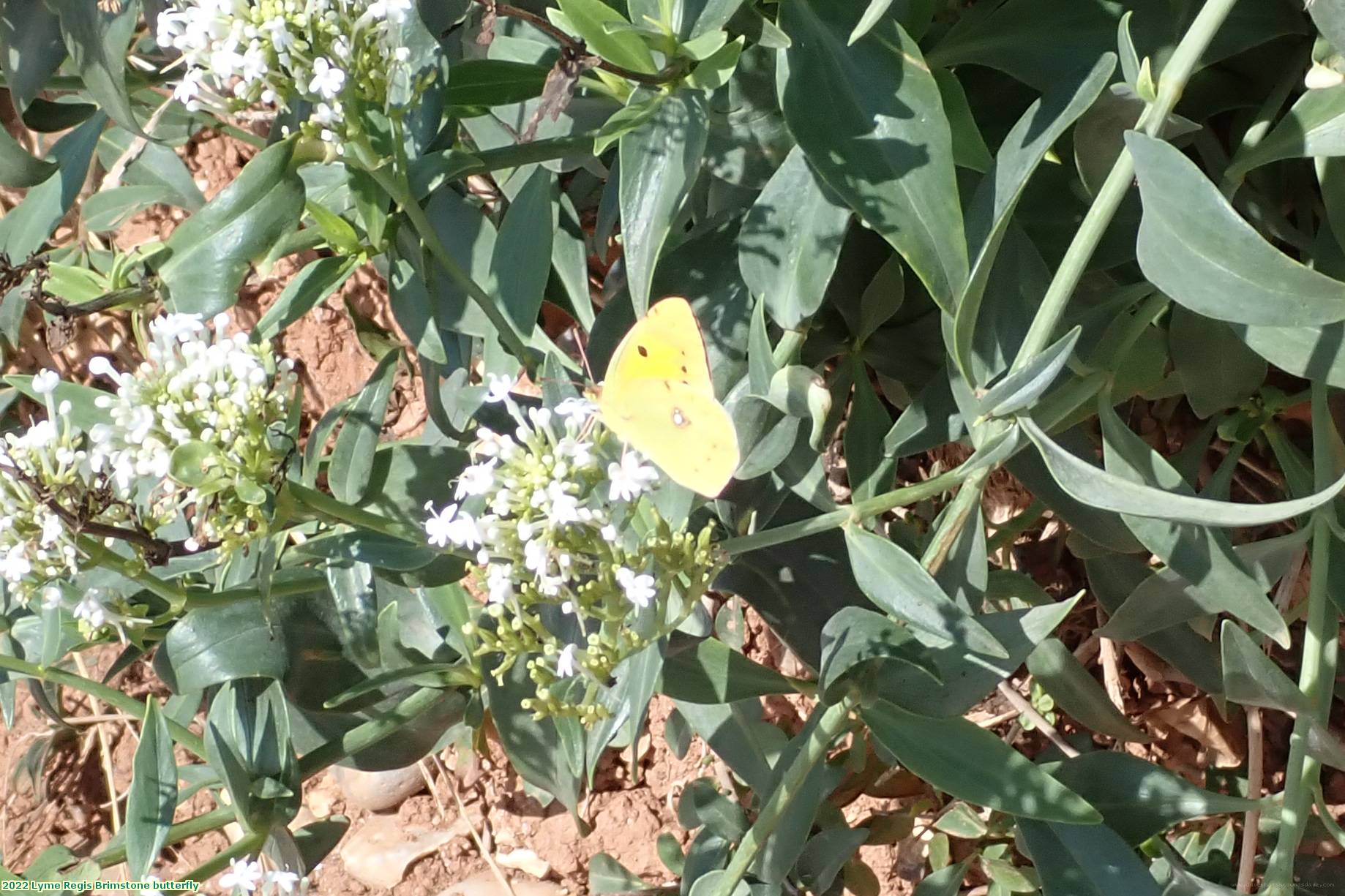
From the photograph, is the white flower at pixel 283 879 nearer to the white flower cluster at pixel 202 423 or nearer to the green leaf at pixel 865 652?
the white flower cluster at pixel 202 423

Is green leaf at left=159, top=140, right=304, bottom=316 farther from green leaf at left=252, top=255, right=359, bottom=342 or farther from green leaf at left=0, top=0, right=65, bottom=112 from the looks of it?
green leaf at left=0, top=0, right=65, bottom=112

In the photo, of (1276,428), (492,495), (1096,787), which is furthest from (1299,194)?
(492,495)

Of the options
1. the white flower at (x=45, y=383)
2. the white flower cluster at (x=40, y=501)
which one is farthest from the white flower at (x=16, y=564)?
the white flower at (x=45, y=383)

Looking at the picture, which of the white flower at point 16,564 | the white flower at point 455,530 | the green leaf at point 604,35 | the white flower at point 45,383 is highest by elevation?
the green leaf at point 604,35

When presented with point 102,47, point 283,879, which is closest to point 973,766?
point 283,879

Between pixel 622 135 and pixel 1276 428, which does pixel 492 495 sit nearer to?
pixel 622 135

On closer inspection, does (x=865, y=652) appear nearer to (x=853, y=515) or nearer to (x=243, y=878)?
(x=853, y=515)
